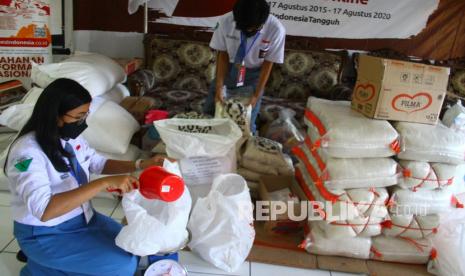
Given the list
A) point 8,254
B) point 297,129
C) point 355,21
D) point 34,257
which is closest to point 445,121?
point 297,129

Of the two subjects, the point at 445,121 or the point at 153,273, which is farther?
the point at 445,121

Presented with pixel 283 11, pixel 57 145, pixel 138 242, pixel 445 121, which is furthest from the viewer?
pixel 283 11

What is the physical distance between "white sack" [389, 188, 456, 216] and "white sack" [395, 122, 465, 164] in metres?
0.17

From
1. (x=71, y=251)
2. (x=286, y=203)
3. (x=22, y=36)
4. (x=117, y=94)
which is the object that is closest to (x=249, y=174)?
(x=286, y=203)

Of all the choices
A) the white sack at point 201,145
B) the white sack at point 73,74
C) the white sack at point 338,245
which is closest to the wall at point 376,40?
the white sack at point 73,74

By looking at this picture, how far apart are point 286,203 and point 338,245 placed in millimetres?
345

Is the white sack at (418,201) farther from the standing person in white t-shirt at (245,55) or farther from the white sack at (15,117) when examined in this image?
the white sack at (15,117)

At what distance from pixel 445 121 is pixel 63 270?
2220 mm

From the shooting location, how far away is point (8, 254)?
5.88 ft

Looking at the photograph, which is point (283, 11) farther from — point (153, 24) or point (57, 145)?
point (57, 145)

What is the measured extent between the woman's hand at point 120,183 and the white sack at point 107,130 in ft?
3.35

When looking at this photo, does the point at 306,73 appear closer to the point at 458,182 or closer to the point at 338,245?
the point at 458,182

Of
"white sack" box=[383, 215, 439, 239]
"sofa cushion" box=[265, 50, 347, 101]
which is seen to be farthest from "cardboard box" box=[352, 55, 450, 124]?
"sofa cushion" box=[265, 50, 347, 101]

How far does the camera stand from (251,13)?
2.10m
